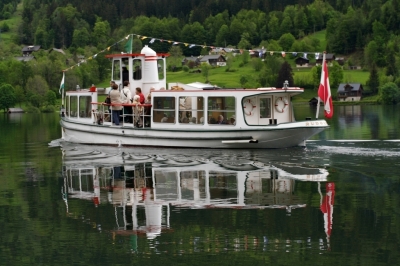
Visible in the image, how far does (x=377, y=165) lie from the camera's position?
30.0 m

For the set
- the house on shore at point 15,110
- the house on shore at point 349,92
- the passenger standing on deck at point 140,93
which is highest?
the passenger standing on deck at point 140,93

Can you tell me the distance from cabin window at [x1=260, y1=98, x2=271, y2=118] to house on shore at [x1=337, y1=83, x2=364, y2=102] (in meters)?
118

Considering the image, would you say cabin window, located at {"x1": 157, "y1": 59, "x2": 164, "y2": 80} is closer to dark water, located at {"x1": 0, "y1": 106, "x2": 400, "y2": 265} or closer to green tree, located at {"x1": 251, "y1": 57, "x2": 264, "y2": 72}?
dark water, located at {"x1": 0, "y1": 106, "x2": 400, "y2": 265}

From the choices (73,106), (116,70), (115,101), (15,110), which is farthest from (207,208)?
(15,110)

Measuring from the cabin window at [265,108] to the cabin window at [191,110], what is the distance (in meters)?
2.75

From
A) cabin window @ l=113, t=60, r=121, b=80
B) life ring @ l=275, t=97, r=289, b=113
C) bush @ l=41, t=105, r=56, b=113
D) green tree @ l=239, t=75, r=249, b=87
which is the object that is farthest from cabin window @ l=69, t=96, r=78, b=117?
green tree @ l=239, t=75, r=249, b=87

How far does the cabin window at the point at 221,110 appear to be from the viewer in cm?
3772

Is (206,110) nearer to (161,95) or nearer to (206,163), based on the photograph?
(161,95)

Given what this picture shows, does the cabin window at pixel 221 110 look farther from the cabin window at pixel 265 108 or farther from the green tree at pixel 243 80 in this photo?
the green tree at pixel 243 80

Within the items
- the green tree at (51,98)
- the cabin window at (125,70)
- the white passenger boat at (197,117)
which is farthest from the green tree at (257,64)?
the cabin window at (125,70)

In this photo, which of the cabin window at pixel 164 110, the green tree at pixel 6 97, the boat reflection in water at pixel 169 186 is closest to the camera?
the boat reflection in water at pixel 169 186

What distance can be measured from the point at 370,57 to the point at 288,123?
163619 millimetres

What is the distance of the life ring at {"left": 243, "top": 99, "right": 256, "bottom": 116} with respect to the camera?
3762 cm

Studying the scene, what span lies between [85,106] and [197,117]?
793cm
